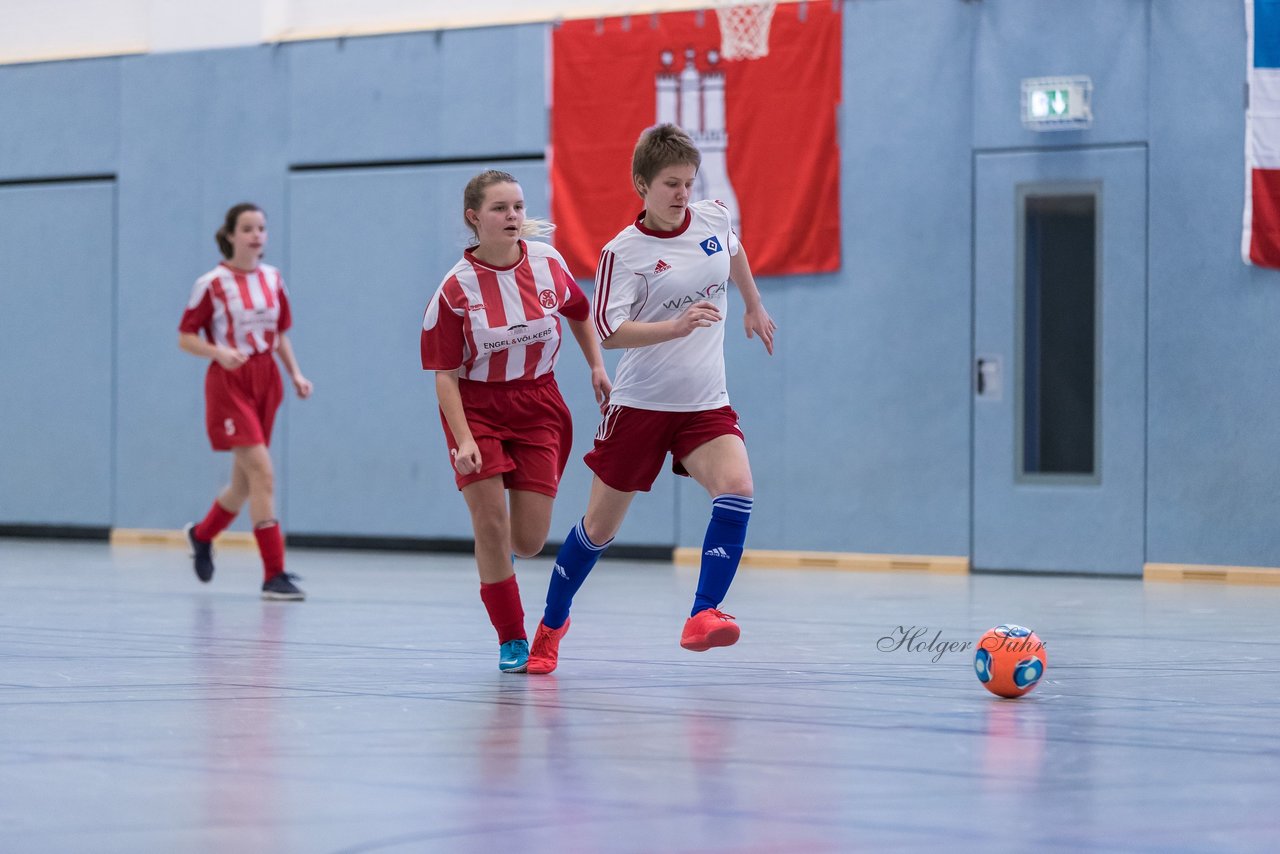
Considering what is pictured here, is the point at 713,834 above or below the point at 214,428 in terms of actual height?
below

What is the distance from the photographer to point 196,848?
114 inches

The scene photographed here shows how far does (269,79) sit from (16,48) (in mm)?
2544

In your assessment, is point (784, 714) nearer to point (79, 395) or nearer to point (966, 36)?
point (966, 36)

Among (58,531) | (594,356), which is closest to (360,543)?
(58,531)

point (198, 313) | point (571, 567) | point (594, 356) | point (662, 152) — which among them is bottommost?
point (571, 567)

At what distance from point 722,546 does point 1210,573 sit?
5.43 m

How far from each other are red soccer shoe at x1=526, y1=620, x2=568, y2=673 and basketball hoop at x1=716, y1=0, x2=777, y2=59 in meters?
6.07

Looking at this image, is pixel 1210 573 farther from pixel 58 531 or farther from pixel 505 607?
pixel 58 531

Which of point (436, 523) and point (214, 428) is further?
point (436, 523)

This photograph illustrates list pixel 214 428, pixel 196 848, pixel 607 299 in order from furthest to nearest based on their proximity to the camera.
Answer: pixel 214 428
pixel 607 299
pixel 196 848

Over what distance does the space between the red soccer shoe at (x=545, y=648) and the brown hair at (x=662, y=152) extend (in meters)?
1.44

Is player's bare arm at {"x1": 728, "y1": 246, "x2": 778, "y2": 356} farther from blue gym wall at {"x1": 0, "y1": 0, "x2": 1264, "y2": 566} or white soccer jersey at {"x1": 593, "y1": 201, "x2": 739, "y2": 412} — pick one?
blue gym wall at {"x1": 0, "y1": 0, "x2": 1264, "y2": 566}

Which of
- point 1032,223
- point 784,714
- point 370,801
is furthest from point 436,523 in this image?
point 370,801

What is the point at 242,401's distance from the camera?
27.2ft
